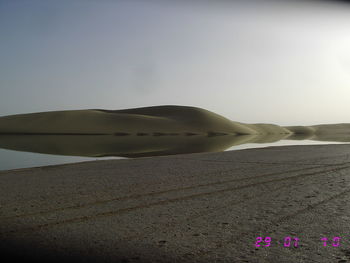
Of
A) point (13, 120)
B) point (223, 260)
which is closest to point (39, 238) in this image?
point (223, 260)

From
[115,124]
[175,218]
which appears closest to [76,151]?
[175,218]

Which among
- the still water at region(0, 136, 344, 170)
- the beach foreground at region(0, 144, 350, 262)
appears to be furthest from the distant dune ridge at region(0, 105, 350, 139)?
the beach foreground at region(0, 144, 350, 262)

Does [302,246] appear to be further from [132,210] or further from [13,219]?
[13,219]

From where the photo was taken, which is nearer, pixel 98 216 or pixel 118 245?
pixel 118 245

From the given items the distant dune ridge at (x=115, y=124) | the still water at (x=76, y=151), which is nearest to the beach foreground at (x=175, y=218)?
the still water at (x=76, y=151)

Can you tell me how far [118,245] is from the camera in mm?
3795

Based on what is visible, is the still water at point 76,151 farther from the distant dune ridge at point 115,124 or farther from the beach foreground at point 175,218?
the distant dune ridge at point 115,124

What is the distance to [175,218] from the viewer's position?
4816 mm

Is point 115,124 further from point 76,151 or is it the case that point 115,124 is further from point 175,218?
point 175,218

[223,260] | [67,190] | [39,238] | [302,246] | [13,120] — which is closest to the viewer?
[223,260]

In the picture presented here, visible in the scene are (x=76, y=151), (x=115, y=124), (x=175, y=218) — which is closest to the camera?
(x=175, y=218)

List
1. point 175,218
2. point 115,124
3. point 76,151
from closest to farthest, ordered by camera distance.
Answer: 1. point 175,218
2. point 76,151
3. point 115,124

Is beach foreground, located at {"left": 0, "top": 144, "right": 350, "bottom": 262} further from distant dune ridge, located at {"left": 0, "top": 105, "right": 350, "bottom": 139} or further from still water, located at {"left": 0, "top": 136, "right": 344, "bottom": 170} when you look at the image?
distant dune ridge, located at {"left": 0, "top": 105, "right": 350, "bottom": 139}

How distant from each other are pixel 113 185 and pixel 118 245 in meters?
3.91
